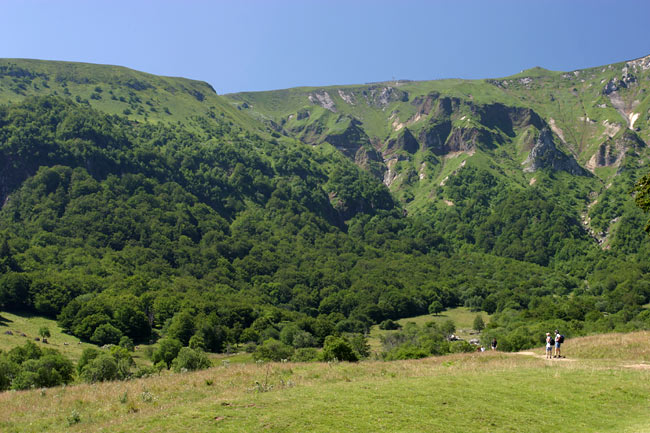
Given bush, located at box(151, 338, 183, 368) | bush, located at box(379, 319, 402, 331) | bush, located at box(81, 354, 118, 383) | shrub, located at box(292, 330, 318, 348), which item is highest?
bush, located at box(81, 354, 118, 383)

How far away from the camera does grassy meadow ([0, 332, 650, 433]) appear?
2289 centimetres

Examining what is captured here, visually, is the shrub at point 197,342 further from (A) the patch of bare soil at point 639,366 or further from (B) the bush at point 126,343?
(A) the patch of bare soil at point 639,366

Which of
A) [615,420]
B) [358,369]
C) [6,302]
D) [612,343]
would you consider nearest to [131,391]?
[358,369]

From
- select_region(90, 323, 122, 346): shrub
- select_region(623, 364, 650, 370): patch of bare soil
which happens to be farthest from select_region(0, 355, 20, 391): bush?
select_region(90, 323, 122, 346): shrub

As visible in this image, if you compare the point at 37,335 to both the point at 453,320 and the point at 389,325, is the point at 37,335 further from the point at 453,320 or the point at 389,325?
the point at 453,320

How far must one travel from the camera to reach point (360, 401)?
2573 cm

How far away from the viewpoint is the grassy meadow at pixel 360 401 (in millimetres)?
22891

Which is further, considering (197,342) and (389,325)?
(389,325)

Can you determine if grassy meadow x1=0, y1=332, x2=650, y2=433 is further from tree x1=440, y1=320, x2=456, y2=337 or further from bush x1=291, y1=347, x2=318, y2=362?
tree x1=440, y1=320, x2=456, y2=337

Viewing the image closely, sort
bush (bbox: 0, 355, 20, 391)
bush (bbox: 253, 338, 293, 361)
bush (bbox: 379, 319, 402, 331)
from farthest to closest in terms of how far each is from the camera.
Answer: bush (bbox: 379, 319, 402, 331) → bush (bbox: 253, 338, 293, 361) → bush (bbox: 0, 355, 20, 391)

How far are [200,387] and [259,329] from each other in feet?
403

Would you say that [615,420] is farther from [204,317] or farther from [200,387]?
[204,317]

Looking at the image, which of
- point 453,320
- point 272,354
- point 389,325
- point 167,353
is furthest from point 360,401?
point 453,320

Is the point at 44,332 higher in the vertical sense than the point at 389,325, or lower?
higher
